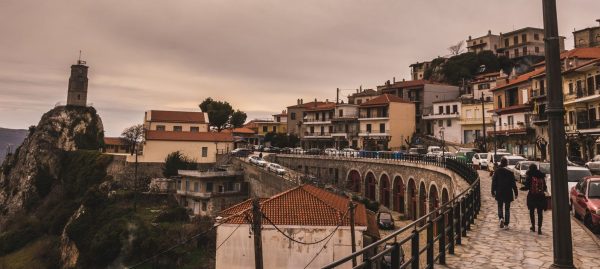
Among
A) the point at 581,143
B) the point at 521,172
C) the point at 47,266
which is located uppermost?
the point at 581,143

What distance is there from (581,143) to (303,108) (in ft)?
183

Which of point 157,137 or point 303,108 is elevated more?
point 303,108

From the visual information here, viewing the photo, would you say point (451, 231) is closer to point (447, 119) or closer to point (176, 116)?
point (447, 119)

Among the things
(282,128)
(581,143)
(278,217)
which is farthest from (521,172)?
(282,128)

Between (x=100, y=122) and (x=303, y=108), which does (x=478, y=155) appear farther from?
(x=100, y=122)

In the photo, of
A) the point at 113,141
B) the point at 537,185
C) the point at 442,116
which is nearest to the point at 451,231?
the point at 537,185

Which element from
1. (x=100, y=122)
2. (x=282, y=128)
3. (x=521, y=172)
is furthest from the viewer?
(x=282, y=128)

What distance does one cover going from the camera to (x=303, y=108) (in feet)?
275

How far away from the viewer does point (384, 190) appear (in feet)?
132

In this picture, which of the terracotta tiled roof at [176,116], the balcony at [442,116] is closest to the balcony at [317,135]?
the balcony at [442,116]

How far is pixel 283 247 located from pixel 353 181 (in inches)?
961

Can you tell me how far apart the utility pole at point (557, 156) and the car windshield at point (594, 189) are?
7886 mm

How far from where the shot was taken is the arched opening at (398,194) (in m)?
37.1

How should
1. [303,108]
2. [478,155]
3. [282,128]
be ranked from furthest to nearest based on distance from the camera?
[282,128] < [303,108] < [478,155]
